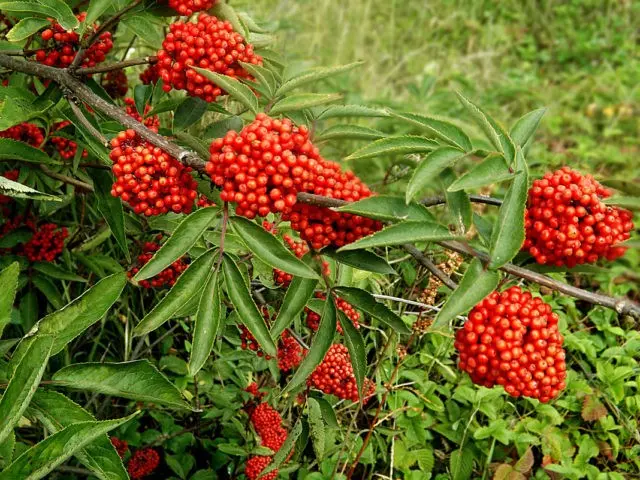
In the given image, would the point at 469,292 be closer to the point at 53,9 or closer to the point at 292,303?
the point at 292,303

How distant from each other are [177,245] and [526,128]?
3.92 feet

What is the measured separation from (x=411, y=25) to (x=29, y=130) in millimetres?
6738

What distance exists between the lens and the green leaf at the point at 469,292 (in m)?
1.61

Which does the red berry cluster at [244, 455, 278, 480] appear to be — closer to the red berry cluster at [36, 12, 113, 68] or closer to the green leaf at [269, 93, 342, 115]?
the green leaf at [269, 93, 342, 115]

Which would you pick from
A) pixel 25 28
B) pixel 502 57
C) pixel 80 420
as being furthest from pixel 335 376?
pixel 502 57

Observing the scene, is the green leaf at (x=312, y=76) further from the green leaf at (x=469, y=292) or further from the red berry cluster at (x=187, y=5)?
the green leaf at (x=469, y=292)

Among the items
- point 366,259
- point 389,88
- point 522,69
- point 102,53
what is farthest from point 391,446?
point 522,69

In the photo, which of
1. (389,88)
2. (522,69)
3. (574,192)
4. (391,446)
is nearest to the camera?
(574,192)

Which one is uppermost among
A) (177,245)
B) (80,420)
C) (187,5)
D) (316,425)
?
(187,5)

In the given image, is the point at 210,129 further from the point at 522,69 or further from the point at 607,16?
the point at 607,16

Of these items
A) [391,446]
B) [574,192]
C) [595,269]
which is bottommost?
[391,446]

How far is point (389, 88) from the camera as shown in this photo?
277 inches

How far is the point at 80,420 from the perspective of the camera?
5.99 feet

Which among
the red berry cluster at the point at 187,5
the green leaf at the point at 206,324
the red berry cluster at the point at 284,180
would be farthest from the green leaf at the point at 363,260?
the red berry cluster at the point at 187,5
